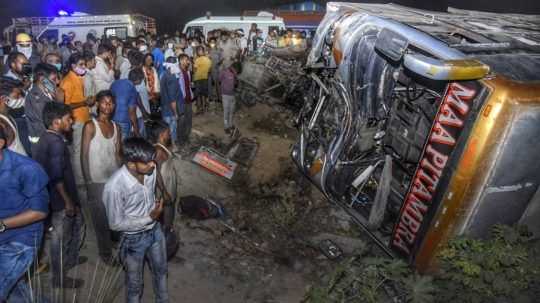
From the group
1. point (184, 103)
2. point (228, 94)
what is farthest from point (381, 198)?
point (228, 94)

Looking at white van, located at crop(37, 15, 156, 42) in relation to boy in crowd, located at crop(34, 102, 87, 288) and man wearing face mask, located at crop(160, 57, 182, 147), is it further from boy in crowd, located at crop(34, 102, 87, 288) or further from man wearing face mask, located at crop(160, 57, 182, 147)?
boy in crowd, located at crop(34, 102, 87, 288)

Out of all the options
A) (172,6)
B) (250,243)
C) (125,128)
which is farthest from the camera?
(172,6)

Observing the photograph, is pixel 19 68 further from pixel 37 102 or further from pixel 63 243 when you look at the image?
pixel 63 243

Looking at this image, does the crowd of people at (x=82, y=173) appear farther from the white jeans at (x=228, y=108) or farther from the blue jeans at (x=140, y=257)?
the white jeans at (x=228, y=108)

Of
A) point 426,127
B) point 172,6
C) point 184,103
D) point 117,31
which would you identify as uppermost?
point 426,127

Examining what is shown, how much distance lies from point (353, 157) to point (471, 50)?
182cm

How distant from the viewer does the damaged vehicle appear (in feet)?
11.8

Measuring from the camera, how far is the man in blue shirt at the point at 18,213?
2.96 meters

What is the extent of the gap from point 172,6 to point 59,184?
2853cm

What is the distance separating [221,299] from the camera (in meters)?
4.54

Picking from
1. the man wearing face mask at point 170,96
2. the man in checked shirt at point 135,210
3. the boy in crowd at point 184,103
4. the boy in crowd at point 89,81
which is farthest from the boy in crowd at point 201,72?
the man in checked shirt at point 135,210

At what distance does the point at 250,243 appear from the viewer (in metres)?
5.52

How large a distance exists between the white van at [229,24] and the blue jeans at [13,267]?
1312 cm

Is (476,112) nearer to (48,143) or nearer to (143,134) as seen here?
(48,143)
